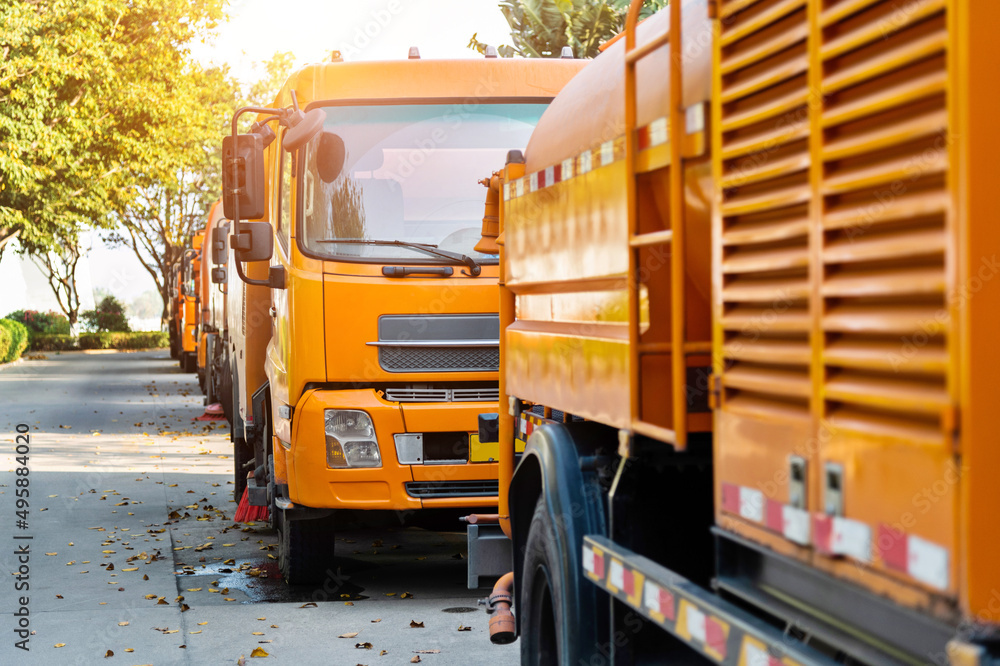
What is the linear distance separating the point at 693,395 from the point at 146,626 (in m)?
4.09

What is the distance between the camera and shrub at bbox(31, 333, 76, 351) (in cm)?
5000

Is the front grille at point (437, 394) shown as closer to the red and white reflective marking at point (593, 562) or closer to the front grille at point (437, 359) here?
the front grille at point (437, 359)

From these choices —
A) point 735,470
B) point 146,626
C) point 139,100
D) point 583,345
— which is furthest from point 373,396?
point 139,100

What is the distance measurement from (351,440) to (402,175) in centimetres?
149

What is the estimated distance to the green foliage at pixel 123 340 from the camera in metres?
53.2

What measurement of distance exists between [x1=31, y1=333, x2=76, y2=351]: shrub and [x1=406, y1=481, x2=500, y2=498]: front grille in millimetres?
47199

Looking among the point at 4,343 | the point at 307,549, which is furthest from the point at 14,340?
the point at 307,549

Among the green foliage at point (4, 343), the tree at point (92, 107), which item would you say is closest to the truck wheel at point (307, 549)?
the tree at point (92, 107)

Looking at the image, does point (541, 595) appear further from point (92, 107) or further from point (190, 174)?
point (190, 174)

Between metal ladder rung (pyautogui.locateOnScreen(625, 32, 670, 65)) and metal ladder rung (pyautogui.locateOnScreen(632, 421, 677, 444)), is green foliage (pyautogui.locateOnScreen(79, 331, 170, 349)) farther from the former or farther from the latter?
metal ladder rung (pyautogui.locateOnScreen(632, 421, 677, 444))

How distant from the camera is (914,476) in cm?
183

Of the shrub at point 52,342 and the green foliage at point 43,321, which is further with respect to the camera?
the green foliage at point 43,321

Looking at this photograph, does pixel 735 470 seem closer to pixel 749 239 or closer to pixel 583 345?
pixel 749 239

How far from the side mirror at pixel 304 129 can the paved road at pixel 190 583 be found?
2.20m
